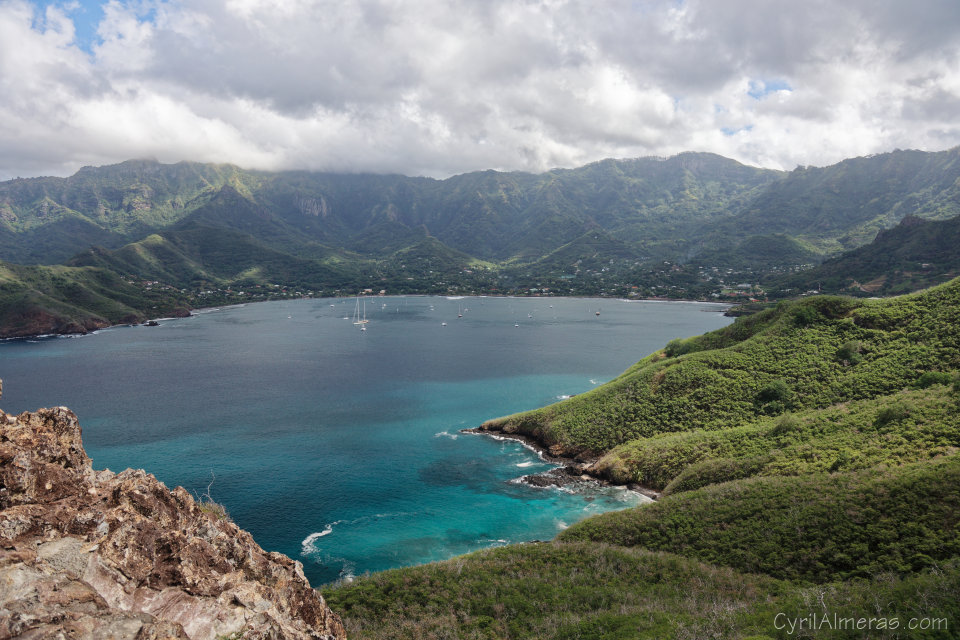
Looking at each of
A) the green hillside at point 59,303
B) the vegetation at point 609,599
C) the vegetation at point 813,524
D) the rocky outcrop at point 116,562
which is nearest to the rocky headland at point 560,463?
the vegetation at point 813,524

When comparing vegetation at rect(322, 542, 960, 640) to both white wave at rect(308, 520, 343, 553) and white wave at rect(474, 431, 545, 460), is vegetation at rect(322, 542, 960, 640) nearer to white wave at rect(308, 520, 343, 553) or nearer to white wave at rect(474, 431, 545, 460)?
white wave at rect(308, 520, 343, 553)

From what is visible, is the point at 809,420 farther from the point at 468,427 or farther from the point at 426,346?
the point at 426,346

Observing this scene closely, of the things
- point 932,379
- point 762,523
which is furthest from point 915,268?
point 762,523

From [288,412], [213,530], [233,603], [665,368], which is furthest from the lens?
[288,412]

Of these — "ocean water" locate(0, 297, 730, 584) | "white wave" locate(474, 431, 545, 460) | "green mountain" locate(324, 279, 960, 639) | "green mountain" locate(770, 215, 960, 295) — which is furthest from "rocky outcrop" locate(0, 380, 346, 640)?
"green mountain" locate(770, 215, 960, 295)

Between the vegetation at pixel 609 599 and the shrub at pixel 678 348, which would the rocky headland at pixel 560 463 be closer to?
the vegetation at pixel 609 599

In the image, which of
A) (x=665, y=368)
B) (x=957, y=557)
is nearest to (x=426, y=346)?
(x=665, y=368)
